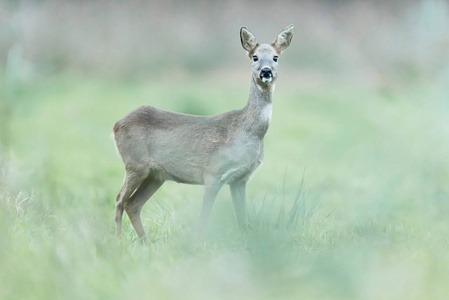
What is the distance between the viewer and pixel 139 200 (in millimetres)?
5371

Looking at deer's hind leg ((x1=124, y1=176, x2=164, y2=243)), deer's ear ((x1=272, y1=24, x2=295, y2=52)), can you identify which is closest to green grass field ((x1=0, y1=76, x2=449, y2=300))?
deer's hind leg ((x1=124, y1=176, x2=164, y2=243))

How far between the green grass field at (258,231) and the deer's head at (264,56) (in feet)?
1.83

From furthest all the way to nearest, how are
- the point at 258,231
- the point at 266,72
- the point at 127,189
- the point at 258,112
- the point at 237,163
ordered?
1. the point at 127,189
2. the point at 258,112
3. the point at 237,163
4. the point at 266,72
5. the point at 258,231

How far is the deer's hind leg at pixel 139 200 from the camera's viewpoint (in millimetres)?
5262

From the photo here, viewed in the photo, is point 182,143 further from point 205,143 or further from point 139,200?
point 139,200

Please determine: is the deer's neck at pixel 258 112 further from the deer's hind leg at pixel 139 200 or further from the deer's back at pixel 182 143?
the deer's hind leg at pixel 139 200

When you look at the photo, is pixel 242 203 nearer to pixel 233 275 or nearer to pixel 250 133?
pixel 250 133

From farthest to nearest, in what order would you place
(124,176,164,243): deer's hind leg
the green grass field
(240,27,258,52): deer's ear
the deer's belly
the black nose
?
(124,176,164,243): deer's hind leg, (240,27,258,52): deer's ear, the deer's belly, the black nose, the green grass field

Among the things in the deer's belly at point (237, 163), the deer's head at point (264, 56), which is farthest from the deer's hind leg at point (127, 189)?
the deer's head at point (264, 56)

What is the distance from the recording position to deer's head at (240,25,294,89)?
4941 mm

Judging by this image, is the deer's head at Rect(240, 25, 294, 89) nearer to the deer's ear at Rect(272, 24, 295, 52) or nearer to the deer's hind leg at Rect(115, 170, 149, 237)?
the deer's ear at Rect(272, 24, 295, 52)

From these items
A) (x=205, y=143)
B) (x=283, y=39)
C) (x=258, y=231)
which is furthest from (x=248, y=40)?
(x=258, y=231)

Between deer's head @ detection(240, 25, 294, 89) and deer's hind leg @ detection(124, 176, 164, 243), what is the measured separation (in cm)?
92

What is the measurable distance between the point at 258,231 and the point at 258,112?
1.90 meters
